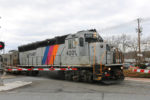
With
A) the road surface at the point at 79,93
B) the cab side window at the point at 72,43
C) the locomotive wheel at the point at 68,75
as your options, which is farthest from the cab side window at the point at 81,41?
the road surface at the point at 79,93

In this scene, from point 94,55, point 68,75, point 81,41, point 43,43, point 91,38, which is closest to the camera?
point 94,55

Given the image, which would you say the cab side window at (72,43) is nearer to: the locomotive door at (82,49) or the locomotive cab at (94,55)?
the locomotive cab at (94,55)

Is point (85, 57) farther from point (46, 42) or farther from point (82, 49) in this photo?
point (46, 42)

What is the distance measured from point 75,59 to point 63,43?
200cm

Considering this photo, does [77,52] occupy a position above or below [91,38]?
below

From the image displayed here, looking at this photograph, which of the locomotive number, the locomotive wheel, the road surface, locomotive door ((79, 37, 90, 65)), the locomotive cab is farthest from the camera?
the locomotive wheel

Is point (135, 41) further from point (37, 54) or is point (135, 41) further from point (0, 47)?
point (0, 47)

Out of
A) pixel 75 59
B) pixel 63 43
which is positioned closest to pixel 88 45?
pixel 75 59

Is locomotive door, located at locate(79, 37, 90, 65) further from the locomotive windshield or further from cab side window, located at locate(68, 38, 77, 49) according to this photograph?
cab side window, located at locate(68, 38, 77, 49)

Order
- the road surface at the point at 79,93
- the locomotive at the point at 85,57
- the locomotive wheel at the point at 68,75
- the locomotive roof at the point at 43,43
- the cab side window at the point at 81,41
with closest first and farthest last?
1. the road surface at the point at 79,93
2. the locomotive at the point at 85,57
3. the cab side window at the point at 81,41
4. the locomotive wheel at the point at 68,75
5. the locomotive roof at the point at 43,43

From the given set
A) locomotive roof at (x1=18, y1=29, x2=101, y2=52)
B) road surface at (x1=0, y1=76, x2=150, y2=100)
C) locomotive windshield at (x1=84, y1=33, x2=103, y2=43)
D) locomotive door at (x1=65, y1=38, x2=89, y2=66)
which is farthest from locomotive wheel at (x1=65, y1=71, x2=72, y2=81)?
road surface at (x1=0, y1=76, x2=150, y2=100)

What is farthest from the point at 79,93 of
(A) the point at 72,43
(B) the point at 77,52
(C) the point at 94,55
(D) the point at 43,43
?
(D) the point at 43,43

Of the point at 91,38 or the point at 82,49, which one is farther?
the point at 91,38

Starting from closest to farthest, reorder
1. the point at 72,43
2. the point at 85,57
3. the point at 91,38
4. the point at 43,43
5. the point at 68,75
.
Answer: the point at 85,57 < the point at 91,38 < the point at 72,43 < the point at 68,75 < the point at 43,43
